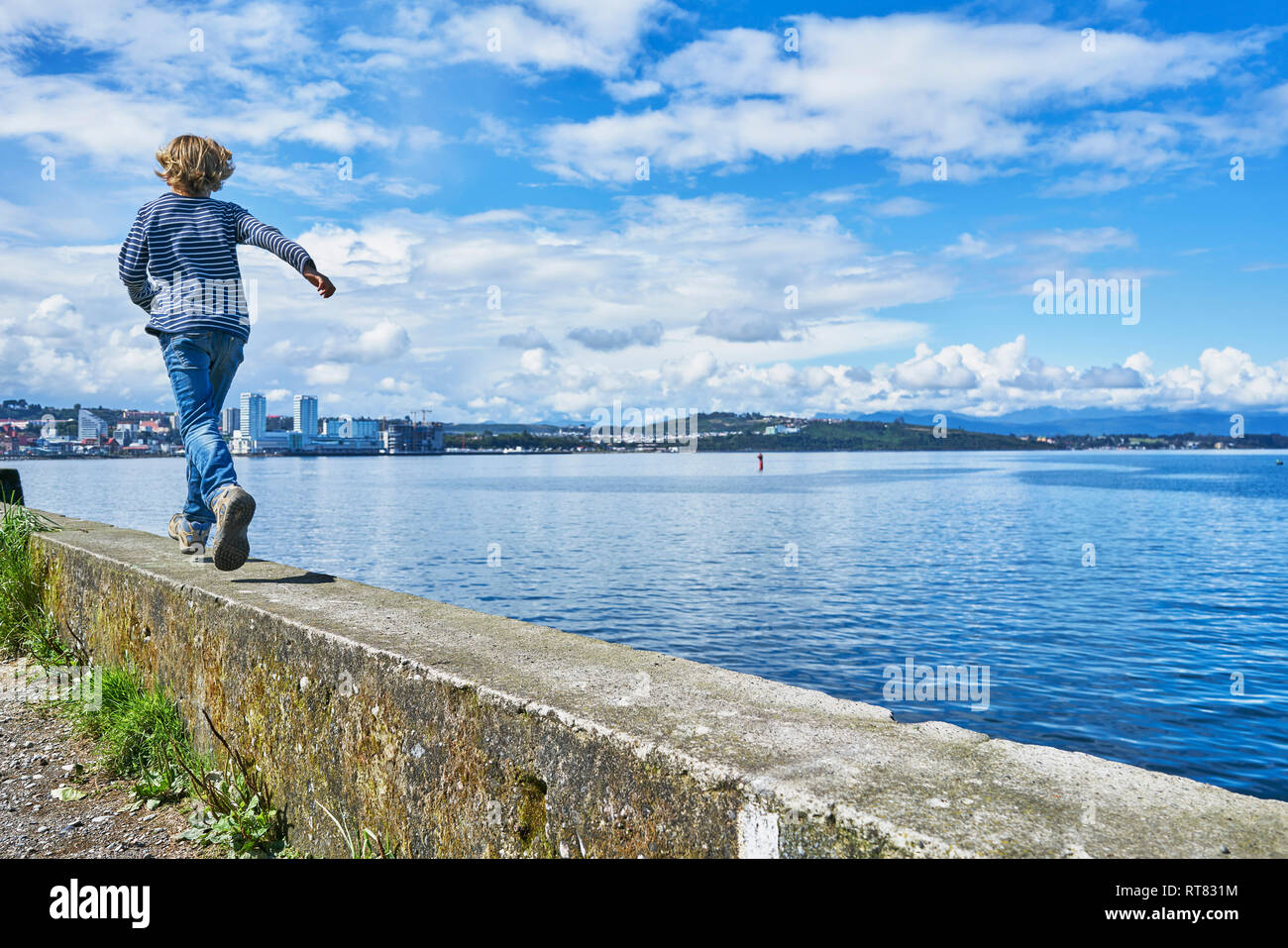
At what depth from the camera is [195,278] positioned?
17.1 feet

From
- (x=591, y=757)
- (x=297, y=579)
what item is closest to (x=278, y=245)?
(x=297, y=579)

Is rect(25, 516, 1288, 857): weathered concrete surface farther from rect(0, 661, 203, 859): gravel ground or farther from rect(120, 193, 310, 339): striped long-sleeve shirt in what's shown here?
rect(120, 193, 310, 339): striped long-sleeve shirt

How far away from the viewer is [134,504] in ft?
189

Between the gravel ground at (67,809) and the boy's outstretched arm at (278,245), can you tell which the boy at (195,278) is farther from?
the gravel ground at (67,809)

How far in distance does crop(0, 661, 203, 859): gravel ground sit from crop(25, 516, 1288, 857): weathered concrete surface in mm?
530

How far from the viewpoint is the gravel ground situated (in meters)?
3.64

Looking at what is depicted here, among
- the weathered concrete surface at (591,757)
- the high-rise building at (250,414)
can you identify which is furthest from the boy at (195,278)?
the high-rise building at (250,414)

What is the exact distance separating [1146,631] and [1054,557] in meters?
11.9

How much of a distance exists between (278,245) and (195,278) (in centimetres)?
60

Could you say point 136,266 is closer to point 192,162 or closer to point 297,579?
point 192,162

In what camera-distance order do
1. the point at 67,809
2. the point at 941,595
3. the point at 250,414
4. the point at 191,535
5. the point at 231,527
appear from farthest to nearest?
the point at 250,414
the point at 941,595
the point at 191,535
the point at 231,527
the point at 67,809

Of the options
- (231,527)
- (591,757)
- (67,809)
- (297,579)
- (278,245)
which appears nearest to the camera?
(591,757)

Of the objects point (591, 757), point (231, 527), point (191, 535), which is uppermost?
point (231, 527)
